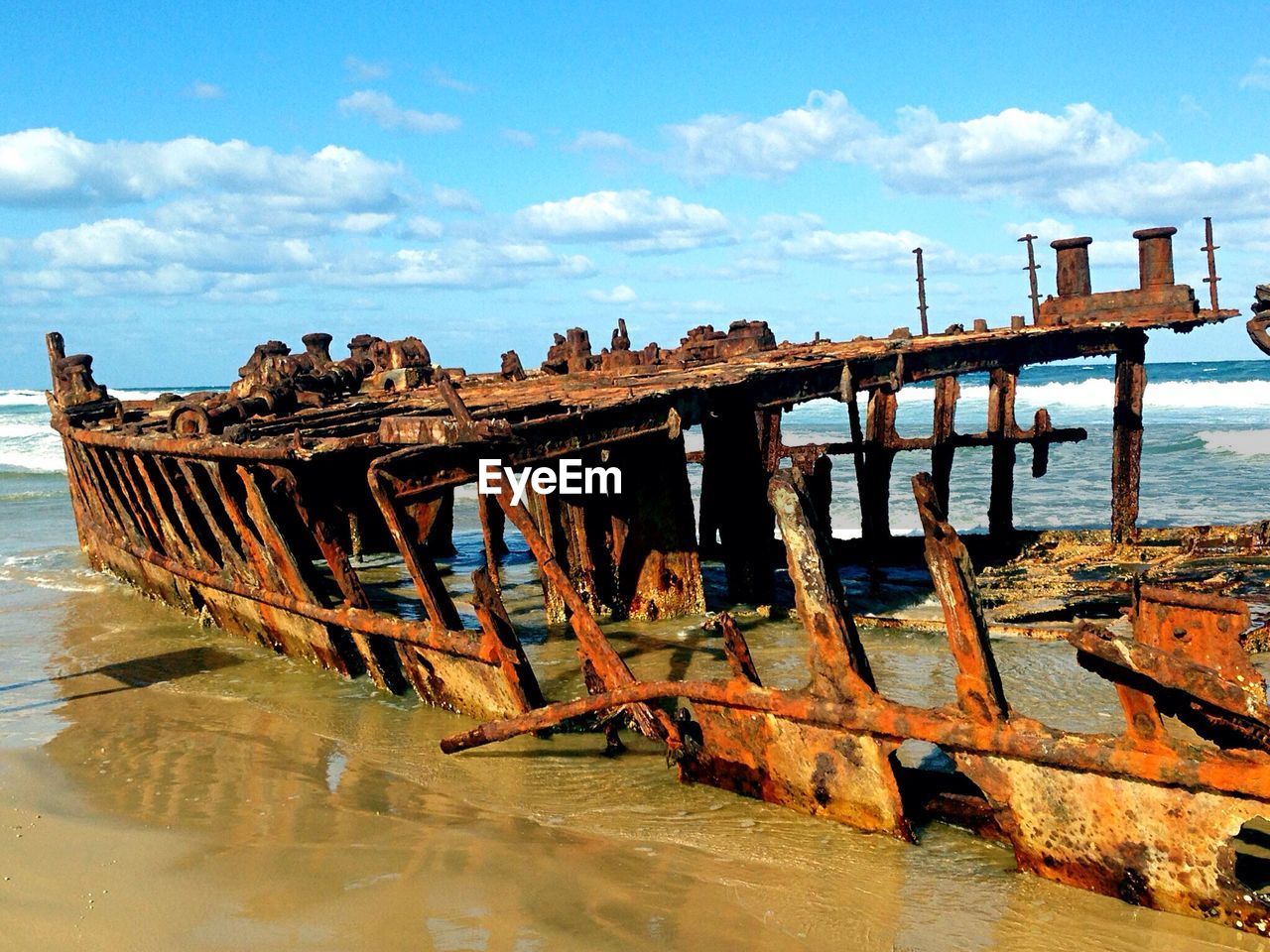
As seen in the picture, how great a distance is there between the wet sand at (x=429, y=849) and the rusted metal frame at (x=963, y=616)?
87cm

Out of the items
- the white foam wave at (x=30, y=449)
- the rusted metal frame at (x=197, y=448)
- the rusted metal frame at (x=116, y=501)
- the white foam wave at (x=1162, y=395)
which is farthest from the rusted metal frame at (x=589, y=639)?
the white foam wave at (x=1162, y=395)

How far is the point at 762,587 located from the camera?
11.3 m

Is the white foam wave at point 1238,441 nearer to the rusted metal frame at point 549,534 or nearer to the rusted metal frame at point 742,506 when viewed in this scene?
the rusted metal frame at point 742,506

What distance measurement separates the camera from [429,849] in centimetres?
571

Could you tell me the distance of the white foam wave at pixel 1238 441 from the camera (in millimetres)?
34844

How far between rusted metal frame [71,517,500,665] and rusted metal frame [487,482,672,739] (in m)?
0.60

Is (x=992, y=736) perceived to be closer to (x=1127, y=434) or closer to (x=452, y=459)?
(x=452, y=459)

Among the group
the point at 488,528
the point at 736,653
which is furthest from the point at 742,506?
the point at 736,653

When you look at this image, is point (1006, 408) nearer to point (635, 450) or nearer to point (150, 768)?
point (635, 450)

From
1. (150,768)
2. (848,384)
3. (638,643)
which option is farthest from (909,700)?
(150,768)

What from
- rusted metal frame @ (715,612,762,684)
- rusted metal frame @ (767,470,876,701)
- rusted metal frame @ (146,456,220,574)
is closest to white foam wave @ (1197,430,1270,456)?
rusted metal frame @ (146,456,220,574)

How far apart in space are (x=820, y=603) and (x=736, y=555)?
605cm

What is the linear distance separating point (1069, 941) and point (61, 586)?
45.2 ft

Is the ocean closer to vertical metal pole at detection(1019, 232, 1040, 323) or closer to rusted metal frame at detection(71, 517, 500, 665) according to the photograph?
rusted metal frame at detection(71, 517, 500, 665)
